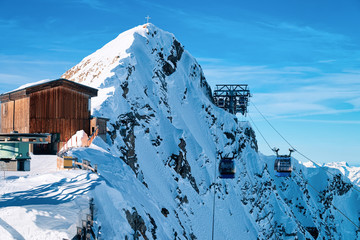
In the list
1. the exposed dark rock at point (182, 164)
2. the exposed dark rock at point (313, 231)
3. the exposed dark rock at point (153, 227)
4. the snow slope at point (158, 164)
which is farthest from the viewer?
the exposed dark rock at point (313, 231)

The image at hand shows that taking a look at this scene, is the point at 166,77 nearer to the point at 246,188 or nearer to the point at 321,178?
the point at 246,188

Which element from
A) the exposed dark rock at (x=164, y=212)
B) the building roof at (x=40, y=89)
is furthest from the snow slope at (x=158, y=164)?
the building roof at (x=40, y=89)

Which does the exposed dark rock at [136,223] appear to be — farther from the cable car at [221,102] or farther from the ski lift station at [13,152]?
the cable car at [221,102]

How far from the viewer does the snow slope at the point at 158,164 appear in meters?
14.0

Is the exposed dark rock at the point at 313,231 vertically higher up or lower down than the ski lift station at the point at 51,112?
lower down

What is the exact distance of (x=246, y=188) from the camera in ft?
234

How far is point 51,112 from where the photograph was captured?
27172mm

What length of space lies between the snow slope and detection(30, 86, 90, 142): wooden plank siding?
8.44 ft

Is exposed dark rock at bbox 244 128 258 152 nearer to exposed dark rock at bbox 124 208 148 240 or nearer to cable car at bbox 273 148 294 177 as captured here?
cable car at bbox 273 148 294 177

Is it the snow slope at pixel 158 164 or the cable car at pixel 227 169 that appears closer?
the snow slope at pixel 158 164

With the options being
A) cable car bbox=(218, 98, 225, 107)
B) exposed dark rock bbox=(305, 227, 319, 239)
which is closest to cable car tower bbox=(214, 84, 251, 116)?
cable car bbox=(218, 98, 225, 107)

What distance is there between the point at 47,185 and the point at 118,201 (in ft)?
9.99

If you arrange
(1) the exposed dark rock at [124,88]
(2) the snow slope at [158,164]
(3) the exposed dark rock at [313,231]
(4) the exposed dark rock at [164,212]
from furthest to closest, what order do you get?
(3) the exposed dark rock at [313,231] < (1) the exposed dark rock at [124,88] < (4) the exposed dark rock at [164,212] < (2) the snow slope at [158,164]

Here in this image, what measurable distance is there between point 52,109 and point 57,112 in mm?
432
